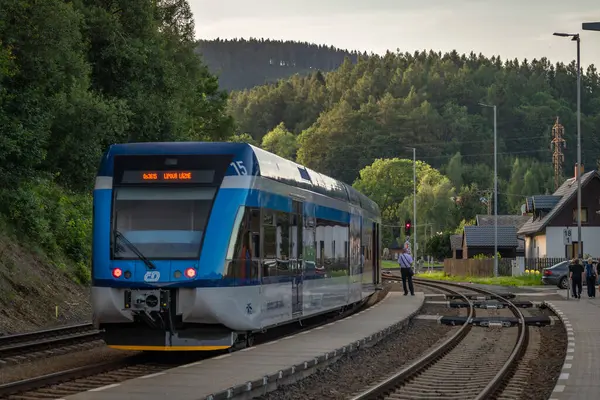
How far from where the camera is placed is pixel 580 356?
762 inches

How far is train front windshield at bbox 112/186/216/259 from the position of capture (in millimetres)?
17250

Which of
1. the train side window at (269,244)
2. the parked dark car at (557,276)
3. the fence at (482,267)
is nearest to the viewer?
the train side window at (269,244)

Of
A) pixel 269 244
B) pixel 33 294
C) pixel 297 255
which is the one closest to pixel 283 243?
pixel 269 244

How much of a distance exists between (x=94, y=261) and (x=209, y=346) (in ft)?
7.52

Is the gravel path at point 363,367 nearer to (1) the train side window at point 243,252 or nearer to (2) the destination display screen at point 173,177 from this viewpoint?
(1) the train side window at point 243,252

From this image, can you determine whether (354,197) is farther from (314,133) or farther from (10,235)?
(314,133)

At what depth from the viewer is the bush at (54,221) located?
33281 mm

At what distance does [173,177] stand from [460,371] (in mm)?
5759

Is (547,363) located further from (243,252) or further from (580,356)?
(243,252)

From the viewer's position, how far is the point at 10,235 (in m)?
32.4

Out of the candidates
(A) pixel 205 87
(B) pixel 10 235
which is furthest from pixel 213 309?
(A) pixel 205 87

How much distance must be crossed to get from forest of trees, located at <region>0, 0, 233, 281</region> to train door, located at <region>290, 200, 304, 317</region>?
660 centimetres

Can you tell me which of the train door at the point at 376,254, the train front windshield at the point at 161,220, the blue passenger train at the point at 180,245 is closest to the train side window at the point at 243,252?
the blue passenger train at the point at 180,245

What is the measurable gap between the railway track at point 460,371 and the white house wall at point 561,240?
5435 cm
